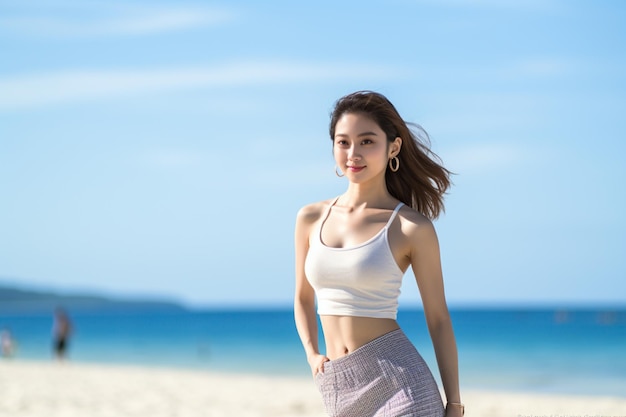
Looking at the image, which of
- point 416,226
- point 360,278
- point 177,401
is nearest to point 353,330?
point 360,278

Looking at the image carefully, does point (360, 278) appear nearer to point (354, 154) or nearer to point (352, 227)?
point (352, 227)

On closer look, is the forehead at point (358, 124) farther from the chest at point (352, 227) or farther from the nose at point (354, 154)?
the chest at point (352, 227)

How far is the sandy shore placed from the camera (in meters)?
12.3

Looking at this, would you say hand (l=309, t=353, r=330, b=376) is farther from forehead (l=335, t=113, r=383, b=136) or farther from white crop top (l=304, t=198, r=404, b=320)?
forehead (l=335, t=113, r=383, b=136)

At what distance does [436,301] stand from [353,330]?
0.33m

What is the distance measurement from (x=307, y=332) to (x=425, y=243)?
658 mm

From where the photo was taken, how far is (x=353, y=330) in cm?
342

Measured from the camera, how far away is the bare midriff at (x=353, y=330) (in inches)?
134

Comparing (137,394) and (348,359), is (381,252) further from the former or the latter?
(137,394)

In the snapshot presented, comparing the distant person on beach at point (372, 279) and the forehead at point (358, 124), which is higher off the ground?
the forehead at point (358, 124)

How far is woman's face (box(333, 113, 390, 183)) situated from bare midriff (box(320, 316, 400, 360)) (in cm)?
54

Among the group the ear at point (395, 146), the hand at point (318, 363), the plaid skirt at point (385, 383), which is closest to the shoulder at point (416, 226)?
→ the ear at point (395, 146)

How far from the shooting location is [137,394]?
50.1ft

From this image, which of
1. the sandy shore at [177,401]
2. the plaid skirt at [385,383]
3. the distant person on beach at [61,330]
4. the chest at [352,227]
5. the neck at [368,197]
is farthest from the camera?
the distant person on beach at [61,330]
